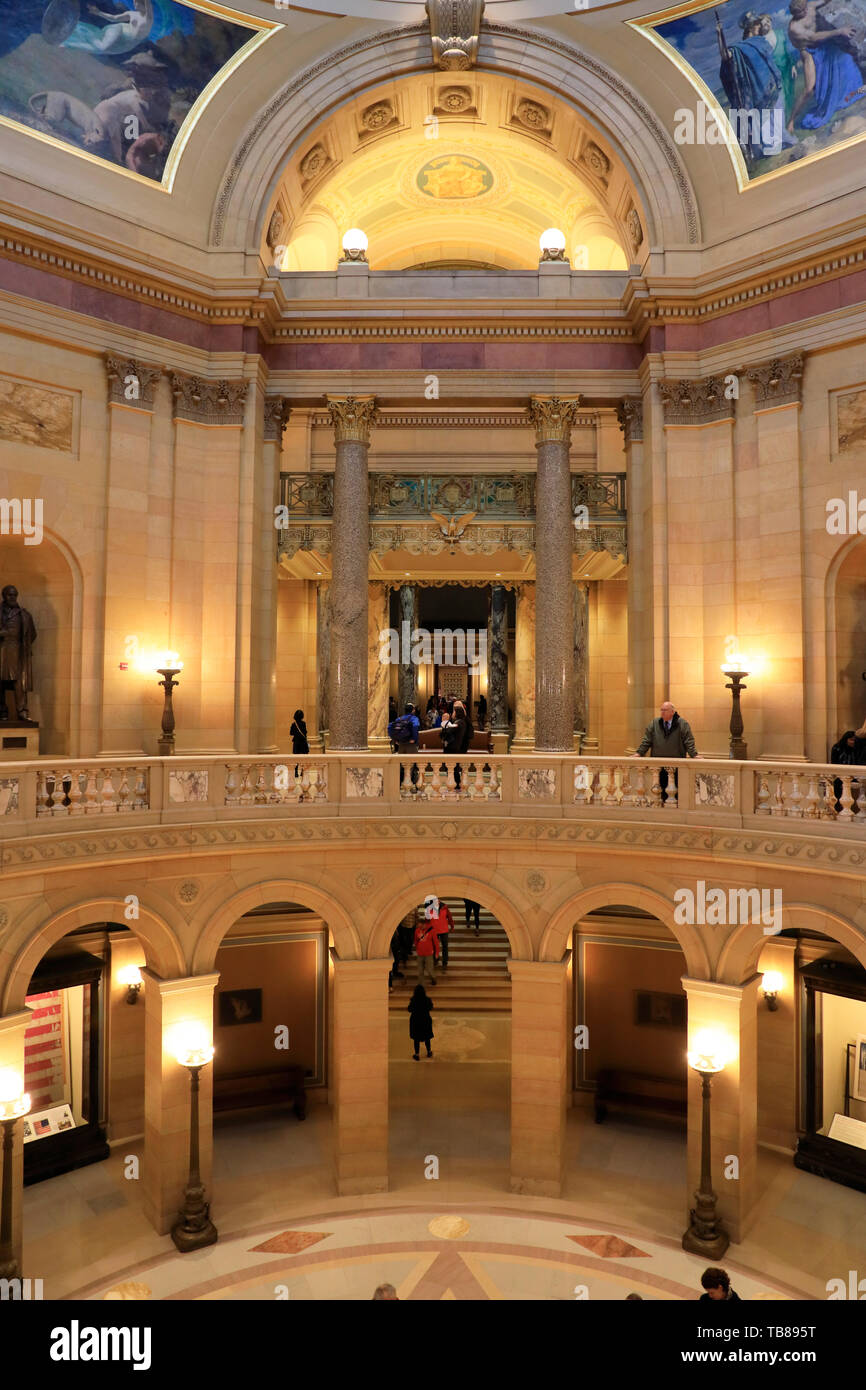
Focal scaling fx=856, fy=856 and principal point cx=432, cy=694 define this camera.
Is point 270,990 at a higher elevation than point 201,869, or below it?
below

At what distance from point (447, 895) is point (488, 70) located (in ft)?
51.4

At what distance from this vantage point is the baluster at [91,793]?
11484mm

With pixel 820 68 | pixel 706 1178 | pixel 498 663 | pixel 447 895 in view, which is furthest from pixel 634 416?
pixel 706 1178

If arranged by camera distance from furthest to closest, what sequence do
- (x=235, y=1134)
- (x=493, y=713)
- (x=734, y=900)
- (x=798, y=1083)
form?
(x=493, y=713), (x=235, y=1134), (x=798, y=1083), (x=734, y=900)

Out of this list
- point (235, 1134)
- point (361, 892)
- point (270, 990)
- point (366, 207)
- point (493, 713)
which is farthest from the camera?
point (493, 713)

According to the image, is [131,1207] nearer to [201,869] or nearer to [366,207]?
[201,869]

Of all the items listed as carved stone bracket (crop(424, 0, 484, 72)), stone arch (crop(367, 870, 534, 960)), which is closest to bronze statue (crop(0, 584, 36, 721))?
stone arch (crop(367, 870, 534, 960))

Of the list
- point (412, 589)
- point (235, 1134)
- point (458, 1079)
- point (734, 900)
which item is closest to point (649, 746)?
point (734, 900)

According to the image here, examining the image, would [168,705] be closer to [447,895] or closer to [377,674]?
[447,895]

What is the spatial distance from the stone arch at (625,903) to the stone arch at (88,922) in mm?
5545

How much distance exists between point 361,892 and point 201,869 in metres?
2.44

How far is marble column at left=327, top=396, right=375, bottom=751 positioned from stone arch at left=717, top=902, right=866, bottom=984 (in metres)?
7.61

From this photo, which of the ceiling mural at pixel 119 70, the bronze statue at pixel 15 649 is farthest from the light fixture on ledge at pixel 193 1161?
the ceiling mural at pixel 119 70

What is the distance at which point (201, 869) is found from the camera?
1267cm
